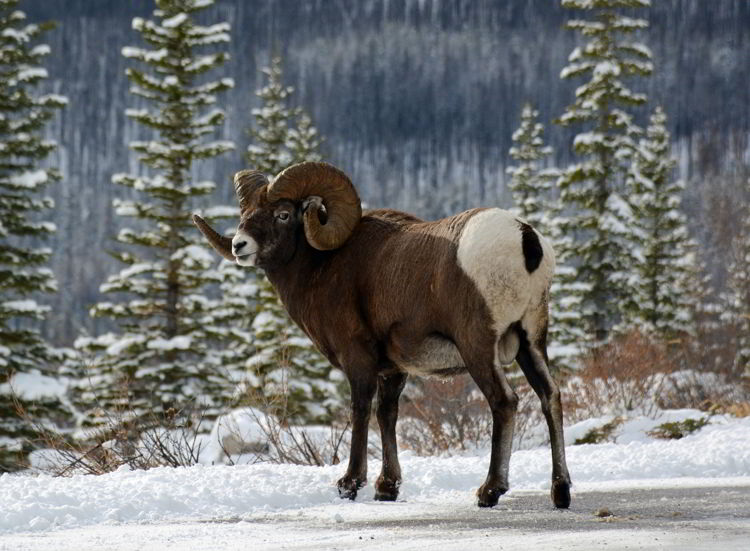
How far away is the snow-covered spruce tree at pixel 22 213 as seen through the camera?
77.2 feet

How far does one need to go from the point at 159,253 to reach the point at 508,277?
856 inches

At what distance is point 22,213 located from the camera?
82.5ft

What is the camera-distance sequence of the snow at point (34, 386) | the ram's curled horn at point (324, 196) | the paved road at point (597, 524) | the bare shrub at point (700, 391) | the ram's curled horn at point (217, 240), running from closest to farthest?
the paved road at point (597, 524) < the ram's curled horn at point (324, 196) < the ram's curled horn at point (217, 240) < the bare shrub at point (700, 391) < the snow at point (34, 386)

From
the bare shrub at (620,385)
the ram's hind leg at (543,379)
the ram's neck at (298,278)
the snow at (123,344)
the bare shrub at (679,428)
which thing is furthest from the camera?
the snow at (123,344)

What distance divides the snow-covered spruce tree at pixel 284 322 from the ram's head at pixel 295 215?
15.2 metres

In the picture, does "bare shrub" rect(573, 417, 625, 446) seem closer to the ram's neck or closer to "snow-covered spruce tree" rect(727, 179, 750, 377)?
the ram's neck

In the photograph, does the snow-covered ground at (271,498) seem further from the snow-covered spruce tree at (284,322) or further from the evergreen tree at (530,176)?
the evergreen tree at (530,176)

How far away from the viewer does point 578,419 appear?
16469 mm

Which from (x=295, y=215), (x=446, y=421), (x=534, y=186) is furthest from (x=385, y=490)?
(x=534, y=186)

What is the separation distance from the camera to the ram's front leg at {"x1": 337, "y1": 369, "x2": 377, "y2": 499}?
22.5 feet

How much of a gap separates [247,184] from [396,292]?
1.88 metres

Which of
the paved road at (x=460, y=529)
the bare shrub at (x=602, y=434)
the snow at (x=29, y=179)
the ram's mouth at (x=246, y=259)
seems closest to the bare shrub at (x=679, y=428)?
the bare shrub at (x=602, y=434)

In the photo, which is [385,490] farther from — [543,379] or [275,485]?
[543,379]

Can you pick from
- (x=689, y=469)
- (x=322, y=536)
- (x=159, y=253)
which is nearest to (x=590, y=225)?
(x=159, y=253)
